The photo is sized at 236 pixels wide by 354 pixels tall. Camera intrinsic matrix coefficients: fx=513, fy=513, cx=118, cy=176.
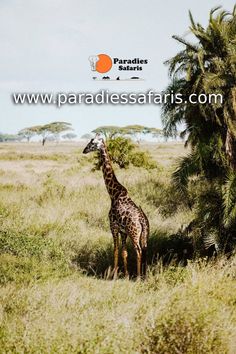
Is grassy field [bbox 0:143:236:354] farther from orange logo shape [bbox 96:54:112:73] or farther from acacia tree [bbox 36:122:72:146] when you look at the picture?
acacia tree [bbox 36:122:72:146]

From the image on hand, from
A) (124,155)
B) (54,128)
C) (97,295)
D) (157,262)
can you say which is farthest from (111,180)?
(54,128)

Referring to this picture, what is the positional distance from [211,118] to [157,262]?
2.45m

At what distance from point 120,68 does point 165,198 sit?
576 centimetres

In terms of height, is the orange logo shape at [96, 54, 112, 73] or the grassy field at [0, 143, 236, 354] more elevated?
the orange logo shape at [96, 54, 112, 73]

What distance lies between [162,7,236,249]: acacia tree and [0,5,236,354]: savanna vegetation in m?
0.02

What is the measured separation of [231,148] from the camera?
7.78 m

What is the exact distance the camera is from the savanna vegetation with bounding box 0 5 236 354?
465cm

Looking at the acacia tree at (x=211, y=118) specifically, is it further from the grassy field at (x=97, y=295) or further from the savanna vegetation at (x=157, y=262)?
the grassy field at (x=97, y=295)

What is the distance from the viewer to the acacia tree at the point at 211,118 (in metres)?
7.49

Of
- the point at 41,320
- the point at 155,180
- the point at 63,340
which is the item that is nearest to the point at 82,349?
the point at 63,340

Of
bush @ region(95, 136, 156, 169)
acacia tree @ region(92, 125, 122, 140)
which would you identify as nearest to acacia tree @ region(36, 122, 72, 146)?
acacia tree @ region(92, 125, 122, 140)

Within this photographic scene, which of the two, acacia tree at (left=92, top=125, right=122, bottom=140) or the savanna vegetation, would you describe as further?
acacia tree at (left=92, top=125, right=122, bottom=140)

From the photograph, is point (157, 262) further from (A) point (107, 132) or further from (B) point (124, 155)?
(A) point (107, 132)

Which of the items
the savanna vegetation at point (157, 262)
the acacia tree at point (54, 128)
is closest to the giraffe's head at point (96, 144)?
the savanna vegetation at point (157, 262)
